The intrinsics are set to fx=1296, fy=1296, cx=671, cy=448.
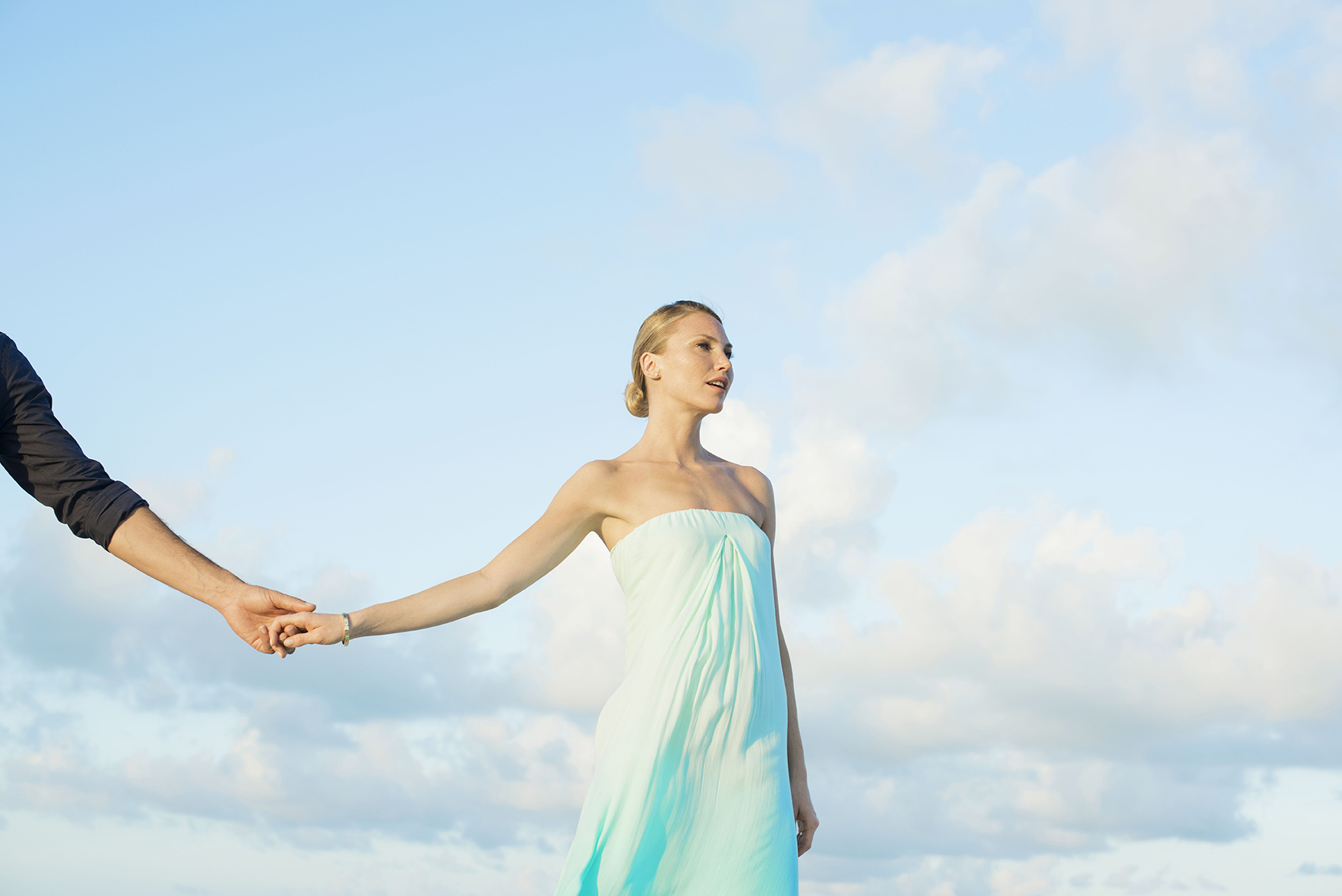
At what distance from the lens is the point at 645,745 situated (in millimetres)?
6406

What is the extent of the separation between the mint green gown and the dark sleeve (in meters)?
2.54

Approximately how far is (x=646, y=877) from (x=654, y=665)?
3.34 ft

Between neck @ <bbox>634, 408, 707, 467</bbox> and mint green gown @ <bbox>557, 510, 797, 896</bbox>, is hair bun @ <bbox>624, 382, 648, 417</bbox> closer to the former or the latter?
neck @ <bbox>634, 408, 707, 467</bbox>

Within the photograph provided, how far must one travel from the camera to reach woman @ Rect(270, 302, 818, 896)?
249 inches

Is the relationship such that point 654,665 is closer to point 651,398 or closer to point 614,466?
point 614,466

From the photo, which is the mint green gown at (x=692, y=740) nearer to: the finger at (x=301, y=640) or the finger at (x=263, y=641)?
the finger at (x=301, y=640)

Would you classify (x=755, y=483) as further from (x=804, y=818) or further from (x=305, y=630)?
(x=305, y=630)

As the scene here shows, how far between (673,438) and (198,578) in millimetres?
2737

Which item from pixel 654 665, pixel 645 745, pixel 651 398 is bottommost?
pixel 645 745

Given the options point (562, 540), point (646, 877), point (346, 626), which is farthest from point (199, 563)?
point (646, 877)

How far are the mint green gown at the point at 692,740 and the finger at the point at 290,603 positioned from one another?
164cm

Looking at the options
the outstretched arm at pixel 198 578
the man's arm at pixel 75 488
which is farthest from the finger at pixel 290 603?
the man's arm at pixel 75 488

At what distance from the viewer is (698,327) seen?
7535mm

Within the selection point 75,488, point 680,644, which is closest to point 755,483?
point 680,644
